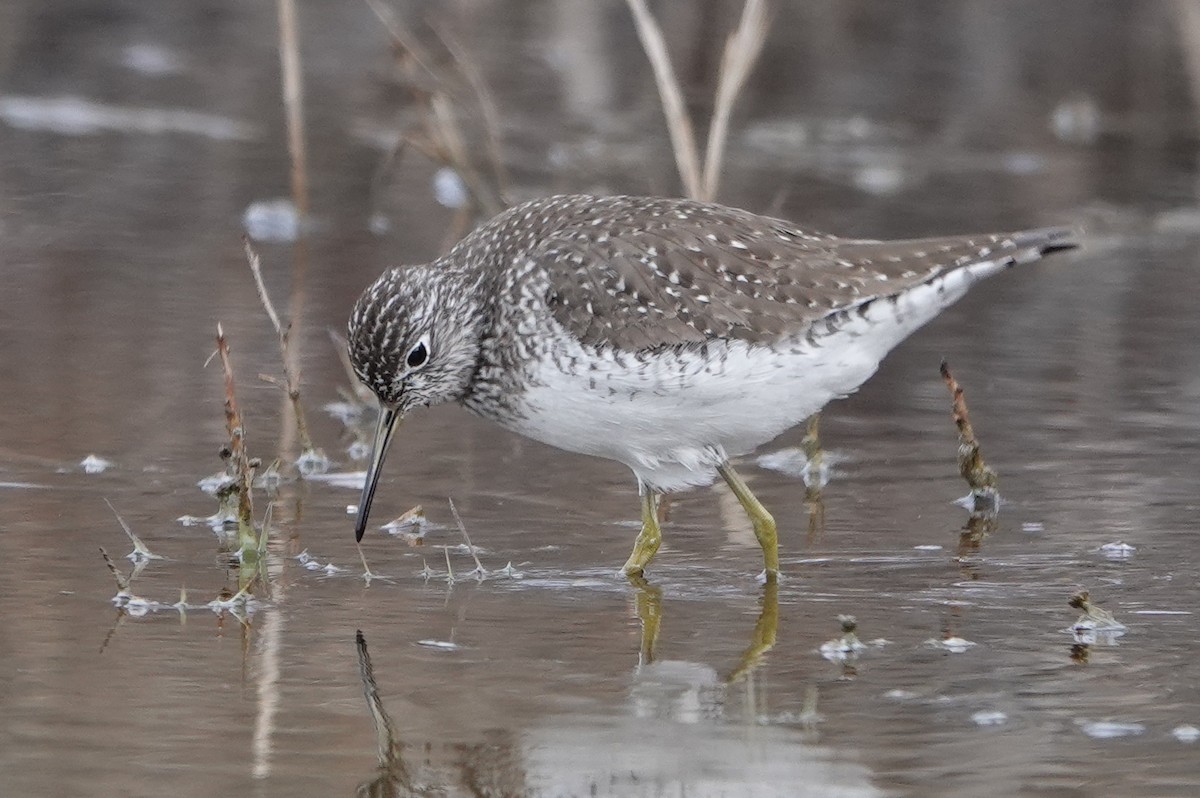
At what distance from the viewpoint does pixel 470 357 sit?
699 centimetres

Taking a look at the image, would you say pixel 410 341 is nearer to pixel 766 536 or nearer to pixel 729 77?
pixel 766 536

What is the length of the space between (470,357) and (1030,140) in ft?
32.0

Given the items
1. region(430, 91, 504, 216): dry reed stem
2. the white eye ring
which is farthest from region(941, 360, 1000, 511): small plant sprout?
region(430, 91, 504, 216): dry reed stem

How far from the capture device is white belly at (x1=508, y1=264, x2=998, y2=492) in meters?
6.54

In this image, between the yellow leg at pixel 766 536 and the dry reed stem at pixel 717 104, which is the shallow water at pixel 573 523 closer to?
the yellow leg at pixel 766 536

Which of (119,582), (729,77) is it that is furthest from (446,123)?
(119,582)

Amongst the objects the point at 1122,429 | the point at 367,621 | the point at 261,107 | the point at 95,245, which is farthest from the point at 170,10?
the point at 367,621

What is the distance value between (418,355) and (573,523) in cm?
90

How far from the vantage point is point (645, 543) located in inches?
266

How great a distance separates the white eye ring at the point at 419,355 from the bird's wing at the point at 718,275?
1.60ft

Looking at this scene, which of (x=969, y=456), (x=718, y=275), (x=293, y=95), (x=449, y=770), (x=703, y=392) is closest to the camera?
(x=449, y=770)

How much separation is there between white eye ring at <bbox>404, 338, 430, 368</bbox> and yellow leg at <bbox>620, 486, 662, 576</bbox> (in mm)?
909

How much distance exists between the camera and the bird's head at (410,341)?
6918 millimetres

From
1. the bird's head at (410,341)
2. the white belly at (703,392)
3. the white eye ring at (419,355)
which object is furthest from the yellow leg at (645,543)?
the white eye ring at (419,355)
